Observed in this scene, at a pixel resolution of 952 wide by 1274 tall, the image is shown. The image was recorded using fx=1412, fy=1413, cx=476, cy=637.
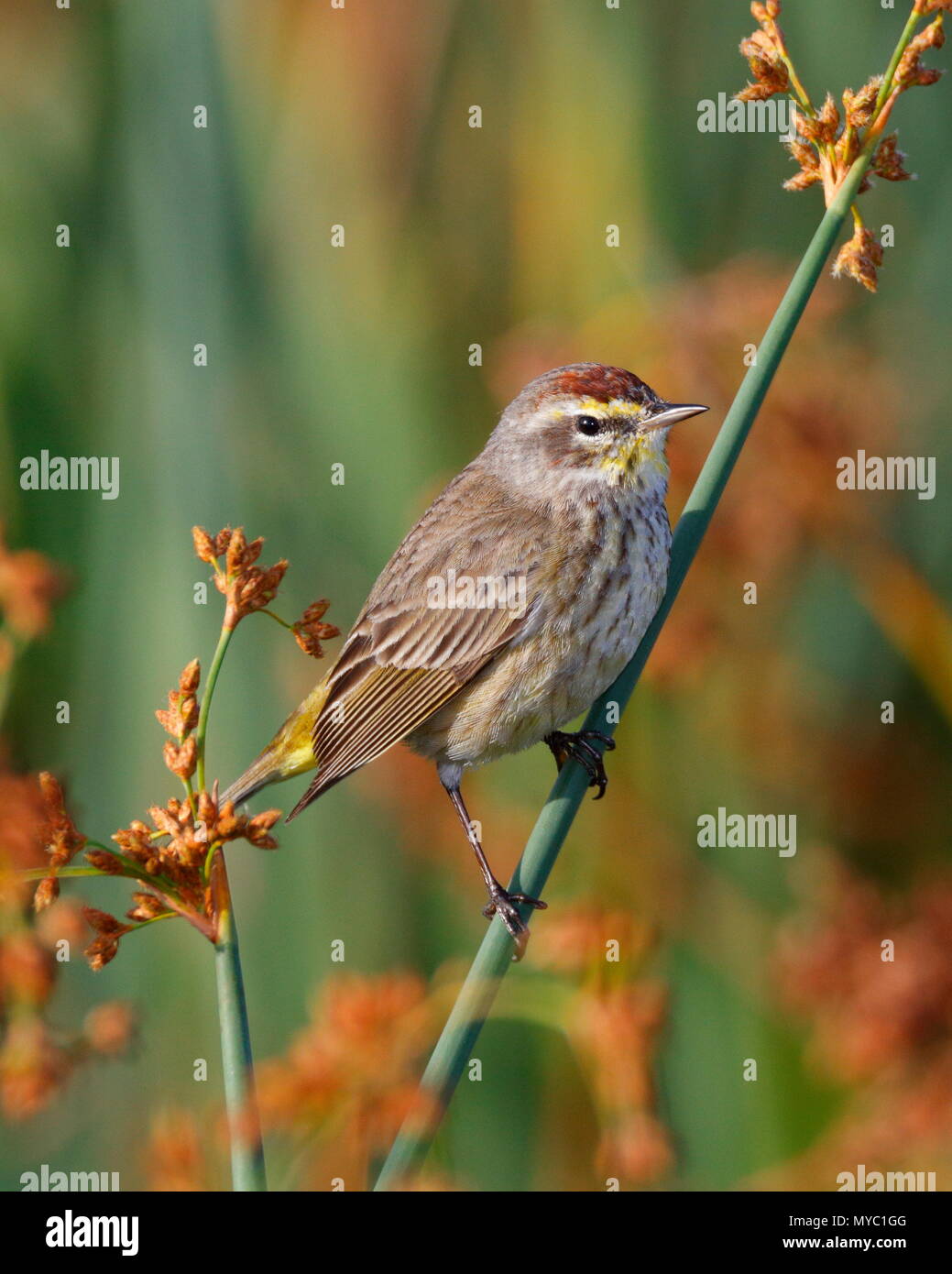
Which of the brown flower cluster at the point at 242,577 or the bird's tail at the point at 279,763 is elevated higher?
the brown flower cluster at the point at 242,577

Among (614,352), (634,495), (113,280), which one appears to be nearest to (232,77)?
(113,280)

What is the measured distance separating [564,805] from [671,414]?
116 centimetres

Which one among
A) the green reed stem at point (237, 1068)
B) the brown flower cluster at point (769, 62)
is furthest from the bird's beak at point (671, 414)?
the green reed stem at point (237, 1068)

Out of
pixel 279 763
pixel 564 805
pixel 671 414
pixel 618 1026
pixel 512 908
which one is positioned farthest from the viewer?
pixel 279 763

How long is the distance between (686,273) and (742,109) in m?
0.44

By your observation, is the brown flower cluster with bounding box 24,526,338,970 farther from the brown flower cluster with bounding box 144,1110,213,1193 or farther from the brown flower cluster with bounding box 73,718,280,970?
the brown flower cluster with bounding box 144,1110,213,1193

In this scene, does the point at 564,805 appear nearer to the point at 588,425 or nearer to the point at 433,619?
the point at 433,619

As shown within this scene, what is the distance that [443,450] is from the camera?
12.9 feet

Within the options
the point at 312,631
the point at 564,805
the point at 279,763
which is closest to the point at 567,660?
the point at 279,763

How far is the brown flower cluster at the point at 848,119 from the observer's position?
7.38ft

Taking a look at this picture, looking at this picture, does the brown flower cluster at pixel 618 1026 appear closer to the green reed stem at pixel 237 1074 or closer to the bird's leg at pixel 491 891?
the bird's leg at pixel 491 891

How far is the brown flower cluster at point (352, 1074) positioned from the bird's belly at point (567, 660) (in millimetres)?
1230

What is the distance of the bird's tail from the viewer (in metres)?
3.48

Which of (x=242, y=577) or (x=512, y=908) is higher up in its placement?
(x=242, y=577)
